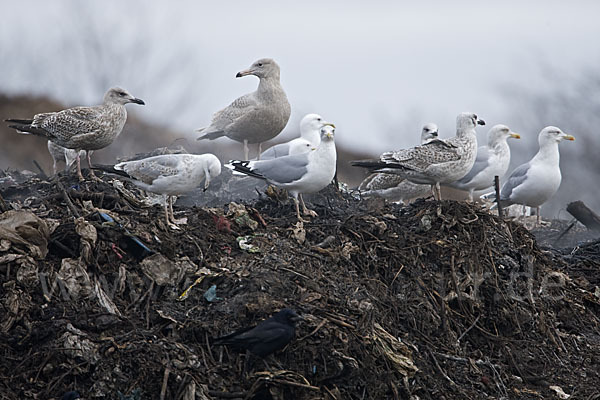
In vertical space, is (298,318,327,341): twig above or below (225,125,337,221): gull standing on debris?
above

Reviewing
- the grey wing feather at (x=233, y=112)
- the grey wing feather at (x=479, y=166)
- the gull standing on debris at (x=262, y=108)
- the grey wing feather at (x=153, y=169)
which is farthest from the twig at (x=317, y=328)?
the grey wing feather at (x=233, y=112)

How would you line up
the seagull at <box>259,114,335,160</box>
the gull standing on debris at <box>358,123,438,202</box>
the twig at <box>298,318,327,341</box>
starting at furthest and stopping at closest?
1. the seagull at <box>259,114,335,160</box>
2. the gull standing on debris at <box>358,123,438,202</box>
3. the twig at <box>298,318,327,341</box>

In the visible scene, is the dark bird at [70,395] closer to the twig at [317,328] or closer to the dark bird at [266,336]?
the dark bird at [266,336]

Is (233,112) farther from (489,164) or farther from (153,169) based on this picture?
(153,169)

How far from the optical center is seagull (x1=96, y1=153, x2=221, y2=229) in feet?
24.5

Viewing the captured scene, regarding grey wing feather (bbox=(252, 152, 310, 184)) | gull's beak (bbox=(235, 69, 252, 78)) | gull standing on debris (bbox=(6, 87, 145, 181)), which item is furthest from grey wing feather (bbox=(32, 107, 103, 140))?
gull's beak (bbox=(235, 69, 252, 78))

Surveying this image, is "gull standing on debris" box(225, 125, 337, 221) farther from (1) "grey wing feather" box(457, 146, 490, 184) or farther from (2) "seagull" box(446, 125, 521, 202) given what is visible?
(1) "grey wing feather" box(457, 146, 490, 184)

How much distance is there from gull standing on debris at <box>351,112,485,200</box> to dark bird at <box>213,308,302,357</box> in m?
3.32

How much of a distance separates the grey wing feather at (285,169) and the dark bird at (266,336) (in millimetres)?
2753

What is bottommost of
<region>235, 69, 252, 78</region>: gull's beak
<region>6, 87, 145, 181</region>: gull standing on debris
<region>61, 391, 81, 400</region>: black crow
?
<region>235, 69, 252, 78</region>: gull's beak

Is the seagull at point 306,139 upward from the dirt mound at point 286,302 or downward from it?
downward

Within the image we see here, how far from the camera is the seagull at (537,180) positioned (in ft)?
36.4

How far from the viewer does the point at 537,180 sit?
1112 cm

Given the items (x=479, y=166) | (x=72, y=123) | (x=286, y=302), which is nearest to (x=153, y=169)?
(x=72, y=123)
